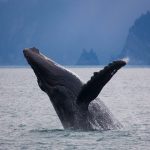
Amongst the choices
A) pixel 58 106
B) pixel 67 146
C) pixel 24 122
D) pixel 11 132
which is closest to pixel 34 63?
pixel 58 106

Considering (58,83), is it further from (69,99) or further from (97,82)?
(97,82)

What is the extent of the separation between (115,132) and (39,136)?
2275 millimetres

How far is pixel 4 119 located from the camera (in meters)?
21.8

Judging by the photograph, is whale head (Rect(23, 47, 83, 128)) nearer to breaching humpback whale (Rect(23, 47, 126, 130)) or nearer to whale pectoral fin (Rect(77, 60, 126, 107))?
breaching humpback whale (Rect(23, 47, 126, 130))

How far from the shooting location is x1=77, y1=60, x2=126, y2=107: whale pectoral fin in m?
13.3

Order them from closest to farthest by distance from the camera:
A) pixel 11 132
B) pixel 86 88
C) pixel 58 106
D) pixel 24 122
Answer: pixel 86 88, pixel 58 106, pixel 11 132, pixel 24 122

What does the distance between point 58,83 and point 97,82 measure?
4.61 ft

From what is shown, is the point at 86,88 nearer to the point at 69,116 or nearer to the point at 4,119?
the point at 69,116

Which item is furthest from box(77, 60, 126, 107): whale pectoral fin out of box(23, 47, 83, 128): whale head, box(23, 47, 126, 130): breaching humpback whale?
box(23, 47, 83, 128): whale head

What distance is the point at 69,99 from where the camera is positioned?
47.9ft

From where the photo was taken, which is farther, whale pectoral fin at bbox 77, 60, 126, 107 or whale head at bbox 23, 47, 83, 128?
whale head at bbox 23, 47, 83, 128

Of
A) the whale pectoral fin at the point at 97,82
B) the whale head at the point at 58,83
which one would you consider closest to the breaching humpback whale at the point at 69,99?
the whale head at the point at 58,83

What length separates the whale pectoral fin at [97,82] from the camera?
1329 centimetres

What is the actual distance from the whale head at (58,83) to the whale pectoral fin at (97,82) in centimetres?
50
